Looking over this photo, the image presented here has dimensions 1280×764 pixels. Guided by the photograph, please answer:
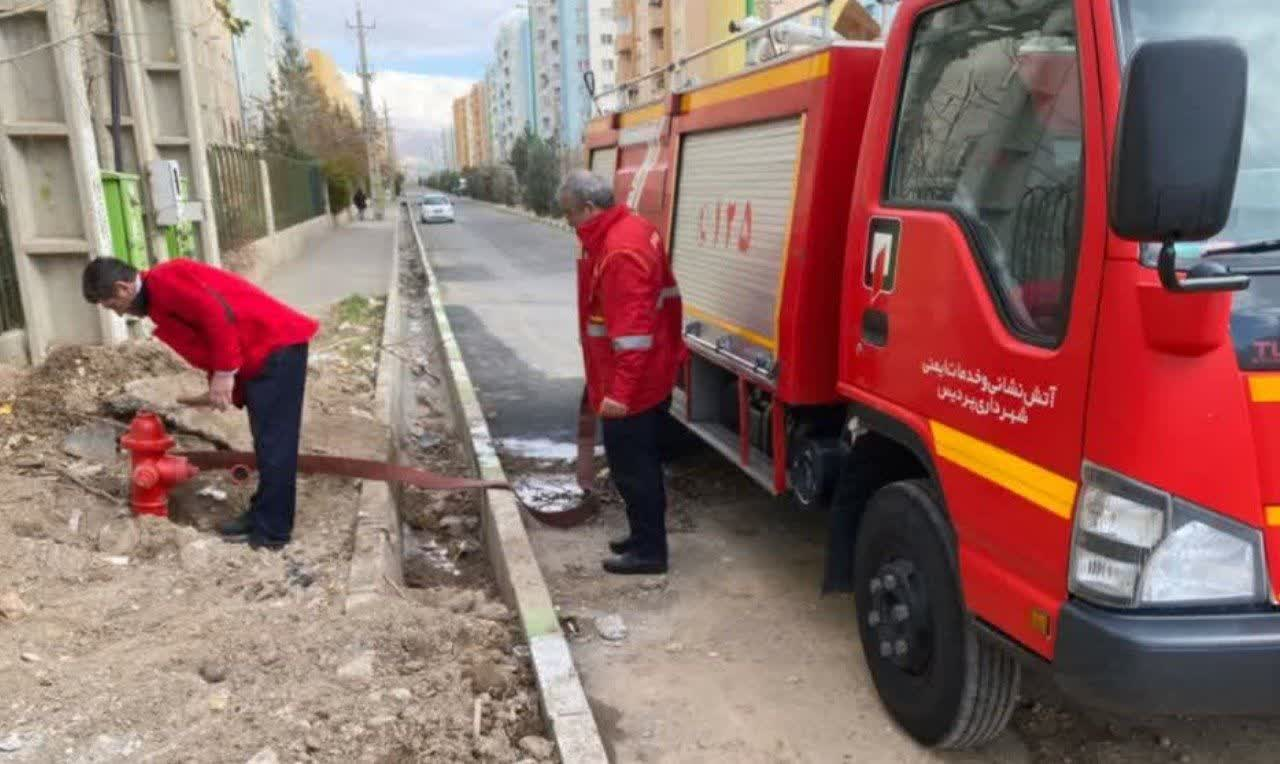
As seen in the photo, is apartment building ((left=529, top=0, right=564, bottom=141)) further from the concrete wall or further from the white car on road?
the concrete wall

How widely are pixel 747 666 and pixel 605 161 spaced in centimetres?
431

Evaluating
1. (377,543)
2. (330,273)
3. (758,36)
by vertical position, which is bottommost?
(330,273)

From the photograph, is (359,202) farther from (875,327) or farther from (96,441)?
(875,327)

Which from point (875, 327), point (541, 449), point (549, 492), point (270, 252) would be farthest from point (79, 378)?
point (270, 252)

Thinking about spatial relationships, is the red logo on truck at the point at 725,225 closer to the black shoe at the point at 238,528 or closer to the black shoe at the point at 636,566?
the black shoe at the point at 636,566

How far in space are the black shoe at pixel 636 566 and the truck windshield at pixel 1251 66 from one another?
2.99 m

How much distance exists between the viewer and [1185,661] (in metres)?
2.23

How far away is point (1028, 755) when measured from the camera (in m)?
3.23

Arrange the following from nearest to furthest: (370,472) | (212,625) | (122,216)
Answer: (212,625), (370,472), (122,216)

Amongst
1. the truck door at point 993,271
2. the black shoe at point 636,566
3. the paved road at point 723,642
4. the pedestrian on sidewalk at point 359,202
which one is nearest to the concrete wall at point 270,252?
the paved road at point 723,642

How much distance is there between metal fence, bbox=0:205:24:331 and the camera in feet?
24.2

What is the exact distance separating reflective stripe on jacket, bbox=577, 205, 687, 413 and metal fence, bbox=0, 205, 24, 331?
5130 millimetres

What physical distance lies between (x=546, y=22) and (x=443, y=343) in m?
102

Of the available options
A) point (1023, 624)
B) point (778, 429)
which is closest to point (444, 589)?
point (778, 429)
